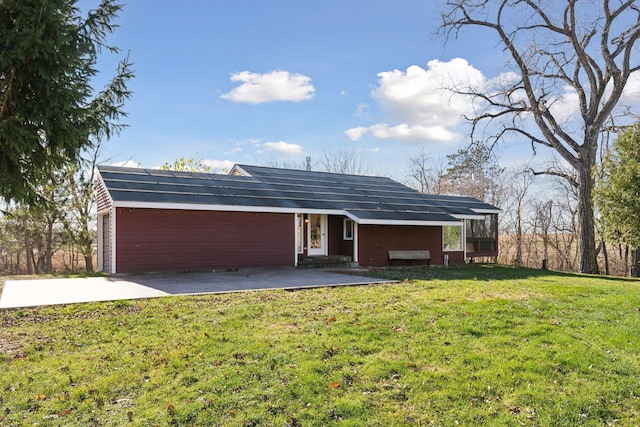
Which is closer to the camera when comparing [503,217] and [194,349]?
[194,349]

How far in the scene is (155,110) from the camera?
2169 centimetres

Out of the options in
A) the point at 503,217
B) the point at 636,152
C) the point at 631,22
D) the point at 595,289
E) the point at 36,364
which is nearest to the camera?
the point at 36,364

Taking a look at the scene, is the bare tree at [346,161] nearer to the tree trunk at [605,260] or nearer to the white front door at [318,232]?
the tree trunk at [605,260]

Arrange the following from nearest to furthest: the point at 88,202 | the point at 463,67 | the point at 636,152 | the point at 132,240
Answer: the point at 132,240
the point at 636,152
the point at 463,67
the point at 88,202

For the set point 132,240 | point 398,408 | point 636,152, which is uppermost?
point 636,152

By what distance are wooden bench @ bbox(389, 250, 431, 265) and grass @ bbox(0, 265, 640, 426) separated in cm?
974

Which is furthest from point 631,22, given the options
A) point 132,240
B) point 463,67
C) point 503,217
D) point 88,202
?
point 88,202

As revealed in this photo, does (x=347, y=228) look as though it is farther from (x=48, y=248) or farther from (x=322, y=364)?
(x=48, y=248)

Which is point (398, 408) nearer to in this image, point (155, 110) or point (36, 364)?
point (36, 364)

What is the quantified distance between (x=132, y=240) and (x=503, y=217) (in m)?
27.1

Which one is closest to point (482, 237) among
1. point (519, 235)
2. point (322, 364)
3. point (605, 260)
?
point (605, 260)

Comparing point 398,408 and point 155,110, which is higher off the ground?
point 155,110

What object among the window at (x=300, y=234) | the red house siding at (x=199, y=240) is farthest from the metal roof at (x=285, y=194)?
the window at (x=300, y=234)

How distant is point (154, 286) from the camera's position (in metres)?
10.8
